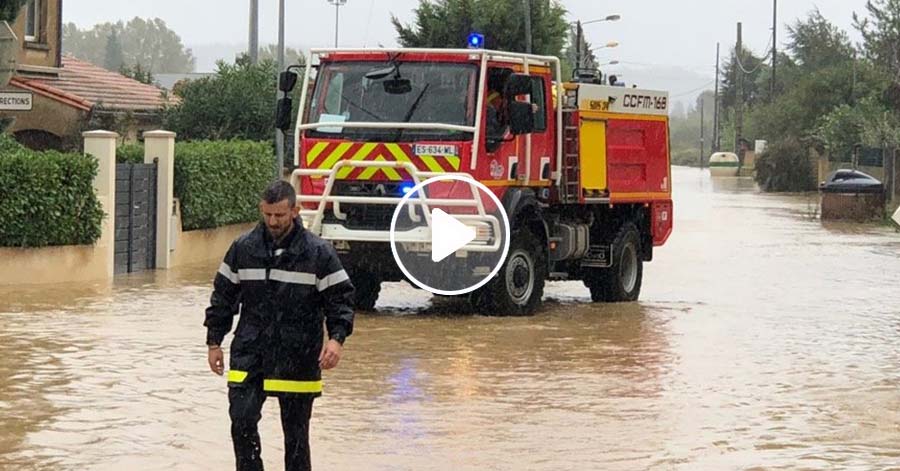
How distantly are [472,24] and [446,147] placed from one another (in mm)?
40139

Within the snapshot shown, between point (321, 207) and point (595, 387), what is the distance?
5.23m

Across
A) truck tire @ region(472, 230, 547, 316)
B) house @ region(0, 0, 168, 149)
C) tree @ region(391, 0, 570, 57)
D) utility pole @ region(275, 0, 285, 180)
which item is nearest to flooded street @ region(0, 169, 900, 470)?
truck tire @ region(472, 230, 547, 316)

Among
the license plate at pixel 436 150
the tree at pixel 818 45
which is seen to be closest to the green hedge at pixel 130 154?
the license plate at pixel 436 150

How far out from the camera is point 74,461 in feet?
32.7

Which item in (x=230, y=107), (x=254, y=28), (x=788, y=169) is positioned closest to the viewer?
(x=230, y=107)

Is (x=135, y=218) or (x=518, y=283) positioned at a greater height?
(x=135, y=218)

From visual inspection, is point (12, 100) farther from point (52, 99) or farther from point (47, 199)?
point (52, 99)

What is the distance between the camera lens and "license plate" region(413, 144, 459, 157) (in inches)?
701

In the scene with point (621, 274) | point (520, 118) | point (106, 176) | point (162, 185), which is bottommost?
point (621, 274)

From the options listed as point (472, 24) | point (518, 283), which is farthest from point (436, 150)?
point (472, 24)

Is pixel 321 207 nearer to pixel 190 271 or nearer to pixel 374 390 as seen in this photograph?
pixel 374 390

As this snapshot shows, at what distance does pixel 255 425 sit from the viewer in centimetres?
843

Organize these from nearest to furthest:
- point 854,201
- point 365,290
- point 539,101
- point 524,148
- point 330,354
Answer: point 330,354 → point 524,148 → point 539,101 → point 365,290 → point 854,201
